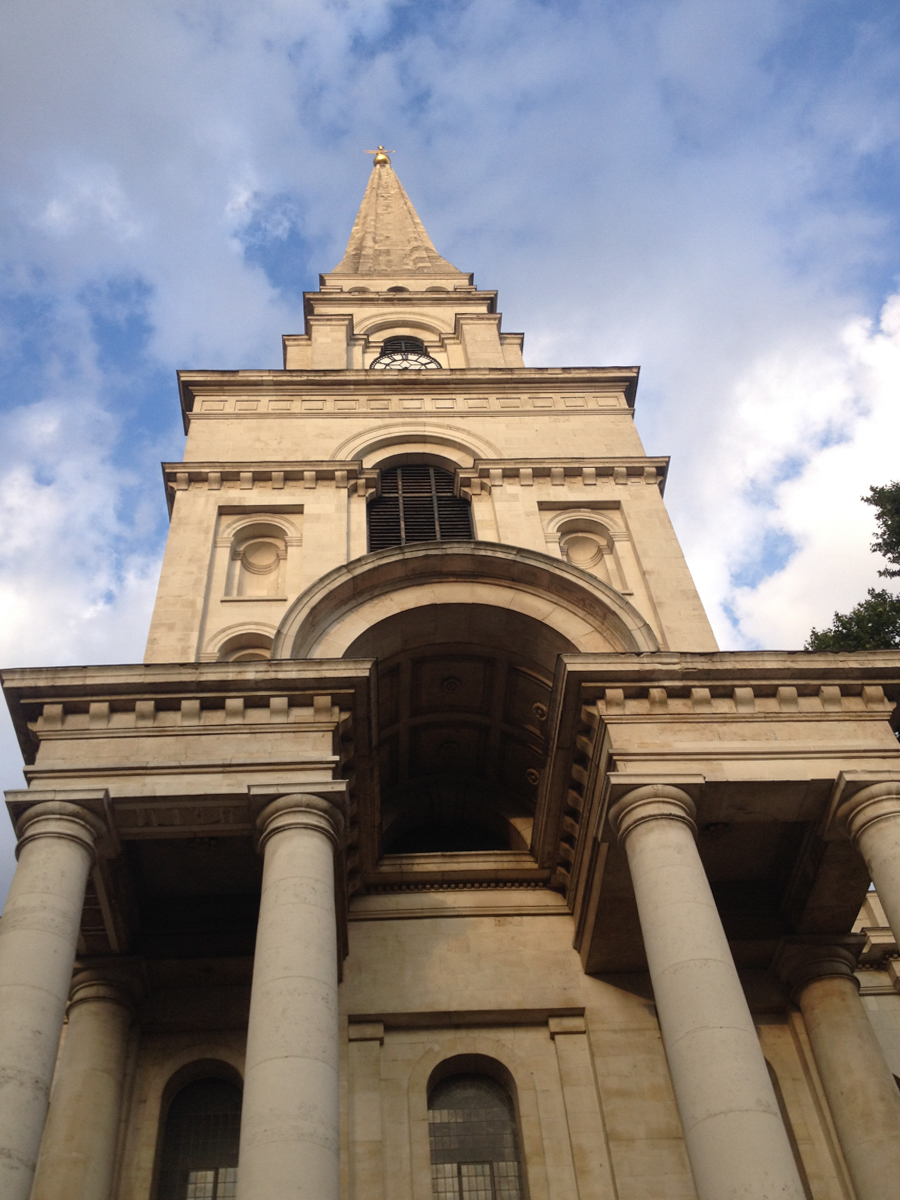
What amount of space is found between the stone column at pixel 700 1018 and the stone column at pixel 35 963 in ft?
24.6

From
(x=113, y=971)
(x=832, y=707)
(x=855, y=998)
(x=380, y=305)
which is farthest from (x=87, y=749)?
(x=380, y=305)

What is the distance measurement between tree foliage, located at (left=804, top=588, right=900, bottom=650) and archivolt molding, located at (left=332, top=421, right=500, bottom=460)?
899cm

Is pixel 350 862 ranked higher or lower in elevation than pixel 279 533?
lower

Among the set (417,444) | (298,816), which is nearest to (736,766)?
(298,816)

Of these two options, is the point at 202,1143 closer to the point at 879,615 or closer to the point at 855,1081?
the point at 855,1081

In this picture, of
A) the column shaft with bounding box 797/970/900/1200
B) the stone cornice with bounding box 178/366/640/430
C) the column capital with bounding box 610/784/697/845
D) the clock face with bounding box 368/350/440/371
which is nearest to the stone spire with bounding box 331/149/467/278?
the clock face with bounding box 368/350/440/371

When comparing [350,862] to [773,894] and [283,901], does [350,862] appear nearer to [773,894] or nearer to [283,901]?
[283,901]

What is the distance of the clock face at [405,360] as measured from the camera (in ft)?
111

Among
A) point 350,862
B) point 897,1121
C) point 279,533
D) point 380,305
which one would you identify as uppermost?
point 380,305

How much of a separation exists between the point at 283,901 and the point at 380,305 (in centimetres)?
2561

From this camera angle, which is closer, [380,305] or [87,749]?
[87,749]

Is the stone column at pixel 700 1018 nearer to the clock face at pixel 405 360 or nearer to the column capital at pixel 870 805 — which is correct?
the column capital at pixel 870 805

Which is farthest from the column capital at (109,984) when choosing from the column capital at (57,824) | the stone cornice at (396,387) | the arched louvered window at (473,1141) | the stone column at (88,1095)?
the stone cornice at (396,387)

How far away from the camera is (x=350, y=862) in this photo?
18984 mm
